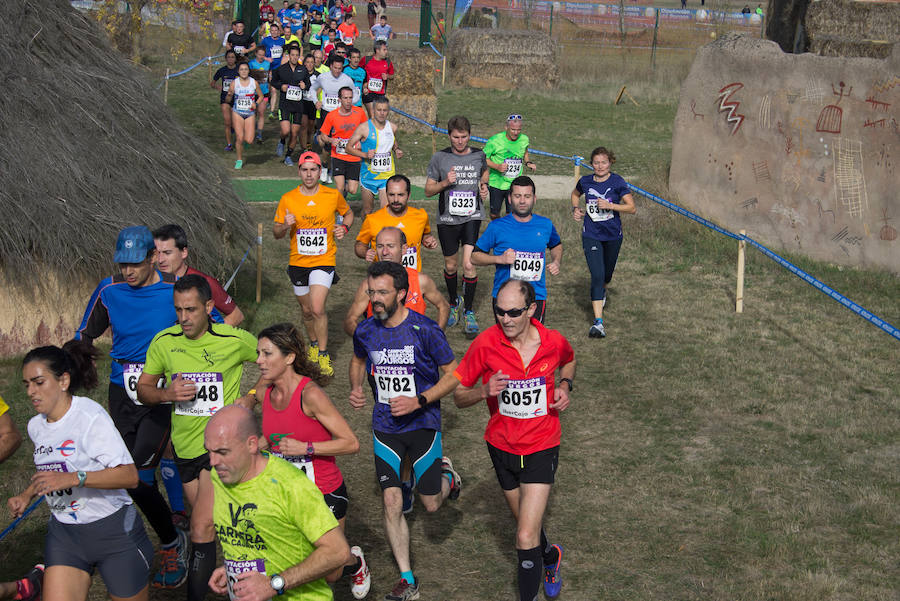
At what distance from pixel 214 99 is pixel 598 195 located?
1778cm

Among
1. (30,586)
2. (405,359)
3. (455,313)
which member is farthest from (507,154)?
(30,586)

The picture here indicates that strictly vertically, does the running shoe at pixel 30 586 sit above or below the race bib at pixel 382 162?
below

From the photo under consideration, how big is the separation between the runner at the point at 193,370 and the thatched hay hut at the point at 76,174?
4294mm

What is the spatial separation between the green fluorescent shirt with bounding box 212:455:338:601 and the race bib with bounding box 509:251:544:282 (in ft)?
16.5

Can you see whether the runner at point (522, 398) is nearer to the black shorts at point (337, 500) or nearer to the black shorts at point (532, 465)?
the black shorts at point (532, 465)

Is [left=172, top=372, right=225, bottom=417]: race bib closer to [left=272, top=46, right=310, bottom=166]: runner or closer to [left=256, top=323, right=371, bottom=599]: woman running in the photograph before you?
[left=256, top=323, right=371, bottom=599]: woman running

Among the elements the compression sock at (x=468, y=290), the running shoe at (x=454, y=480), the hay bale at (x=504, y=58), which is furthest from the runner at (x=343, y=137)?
the hay bale at (x=504, y=58)

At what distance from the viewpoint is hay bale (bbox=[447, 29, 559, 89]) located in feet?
102

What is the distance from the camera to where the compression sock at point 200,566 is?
5688mm

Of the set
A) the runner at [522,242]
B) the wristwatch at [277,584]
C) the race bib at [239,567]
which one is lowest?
the runner at [522,242]

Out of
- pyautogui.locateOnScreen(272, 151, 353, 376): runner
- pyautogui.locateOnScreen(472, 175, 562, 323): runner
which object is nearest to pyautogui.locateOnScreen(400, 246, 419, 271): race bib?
pyautogui.locateOnScreen(472, 175, 562, 323): runner

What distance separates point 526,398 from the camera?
5.96 meters

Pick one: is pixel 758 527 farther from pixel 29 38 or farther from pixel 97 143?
pixel 29 38

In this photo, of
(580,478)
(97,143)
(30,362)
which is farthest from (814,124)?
(30,362)
